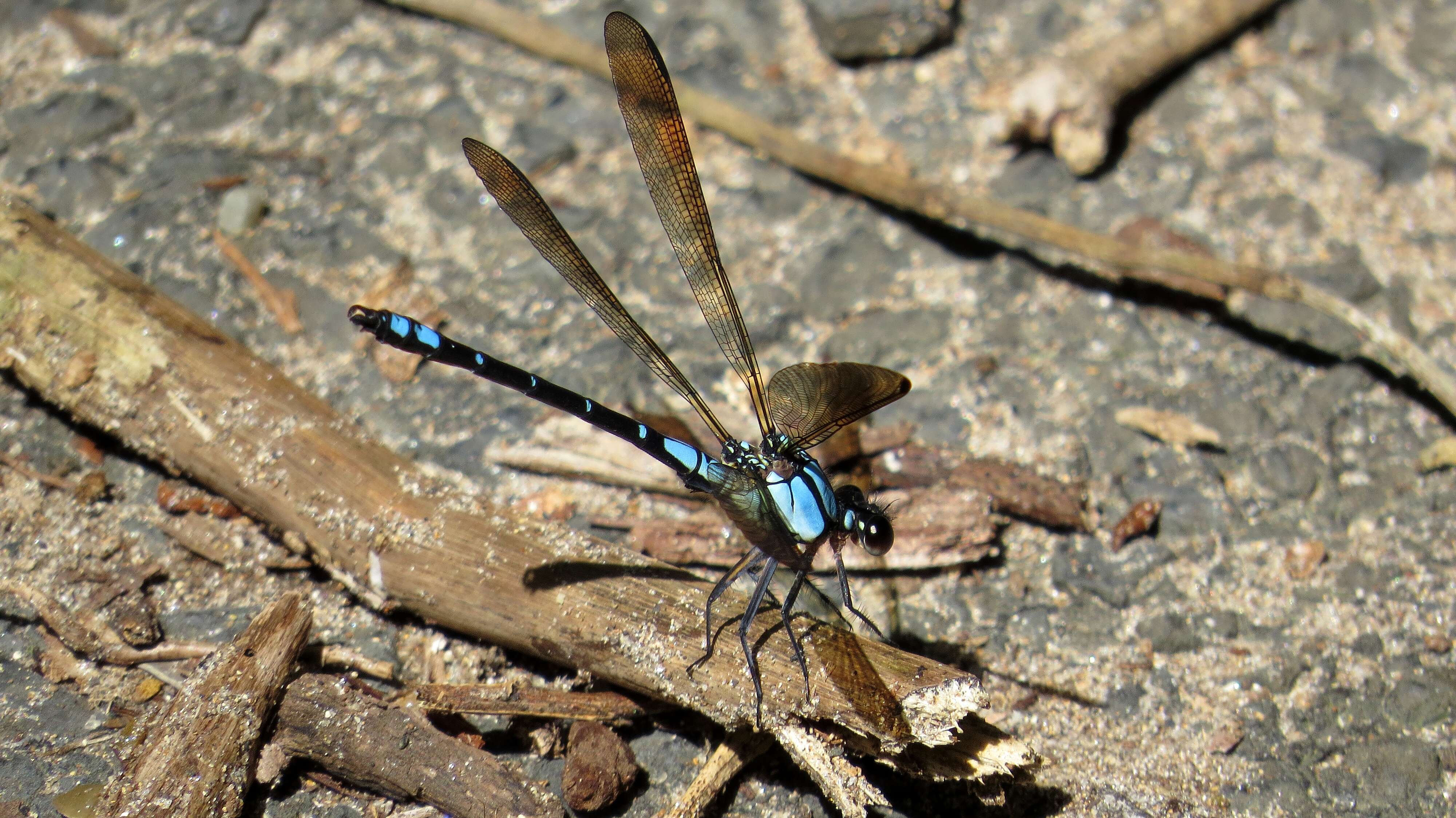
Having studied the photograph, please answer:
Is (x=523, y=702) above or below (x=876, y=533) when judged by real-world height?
below

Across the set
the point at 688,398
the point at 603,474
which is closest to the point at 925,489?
the point at 688,398

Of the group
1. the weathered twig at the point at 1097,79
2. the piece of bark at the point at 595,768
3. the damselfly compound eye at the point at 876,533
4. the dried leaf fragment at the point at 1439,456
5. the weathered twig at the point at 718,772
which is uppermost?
the weathered twig at the point at 1097,79

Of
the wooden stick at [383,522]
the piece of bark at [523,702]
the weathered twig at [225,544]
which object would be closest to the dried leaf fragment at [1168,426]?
the wooden stick at [383,522]

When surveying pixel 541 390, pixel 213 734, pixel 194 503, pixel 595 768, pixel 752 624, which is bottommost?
pixel 595 768

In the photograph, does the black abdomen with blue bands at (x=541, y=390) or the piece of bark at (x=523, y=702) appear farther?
the black abdomen with blue bands at (x=541, y=390)

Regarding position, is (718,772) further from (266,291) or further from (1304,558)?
(266,291)

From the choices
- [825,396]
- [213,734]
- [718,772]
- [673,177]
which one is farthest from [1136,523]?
[213,734]

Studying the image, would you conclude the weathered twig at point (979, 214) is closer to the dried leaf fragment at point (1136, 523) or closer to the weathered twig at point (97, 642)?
the dried leaf fragment at point (1136, 523)
